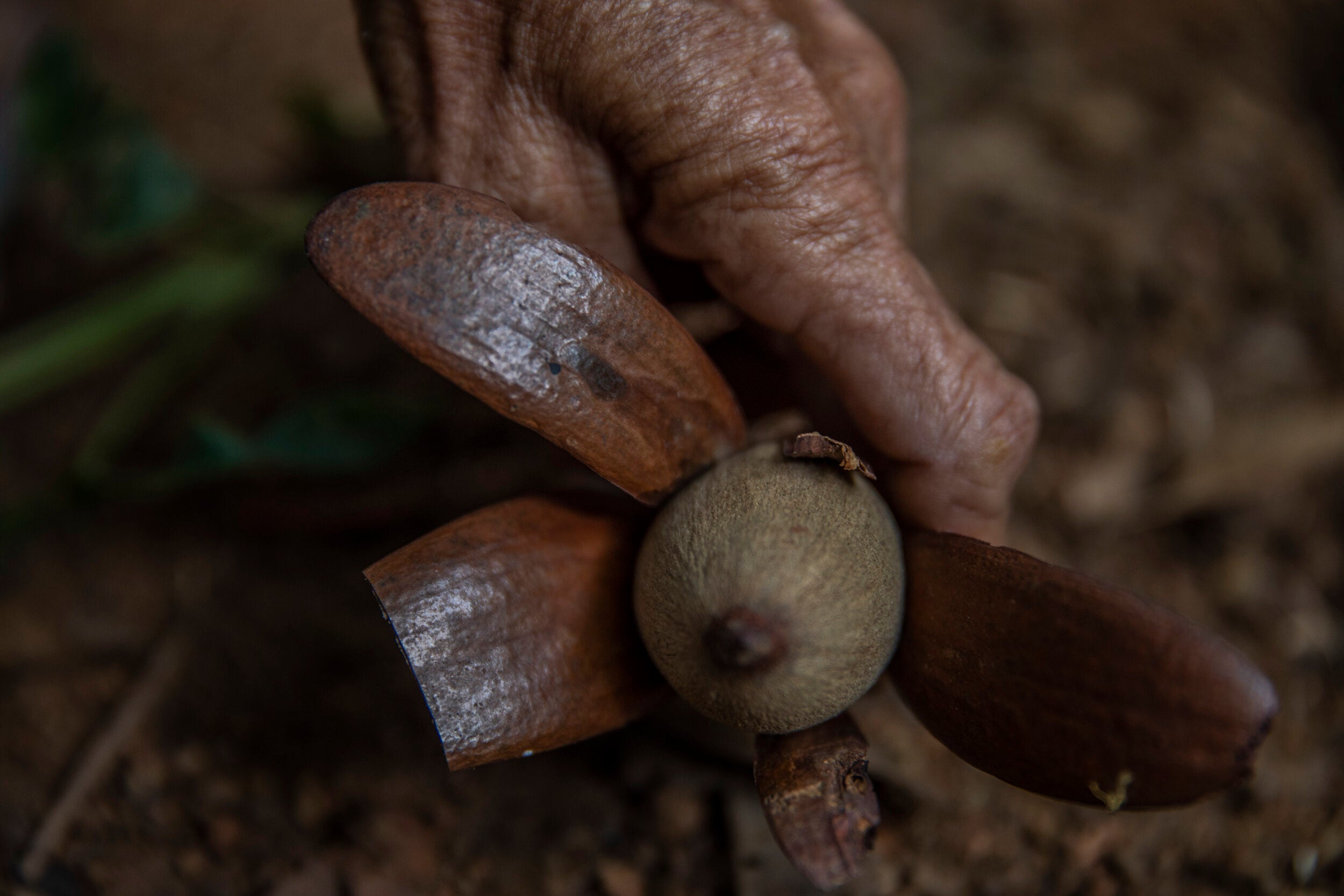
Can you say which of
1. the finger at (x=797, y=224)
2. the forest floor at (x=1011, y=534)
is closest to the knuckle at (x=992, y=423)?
the finger at (x=797, y=224)

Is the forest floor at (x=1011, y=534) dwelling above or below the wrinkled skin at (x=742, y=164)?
below

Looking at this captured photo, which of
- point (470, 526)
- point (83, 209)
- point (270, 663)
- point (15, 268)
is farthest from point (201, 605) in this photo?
point (15, 268)

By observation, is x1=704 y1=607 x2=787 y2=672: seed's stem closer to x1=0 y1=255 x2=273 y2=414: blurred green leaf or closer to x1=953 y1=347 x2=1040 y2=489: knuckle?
x1=953 y1=347 x2=1040 y2=489: knuckle

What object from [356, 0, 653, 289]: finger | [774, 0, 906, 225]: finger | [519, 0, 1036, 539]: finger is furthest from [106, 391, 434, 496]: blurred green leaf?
[774, 0, 906, 225]: finger

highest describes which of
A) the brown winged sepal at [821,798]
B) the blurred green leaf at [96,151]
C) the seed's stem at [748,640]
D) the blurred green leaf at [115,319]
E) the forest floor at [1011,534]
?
the blurred green leaf at [96,151]

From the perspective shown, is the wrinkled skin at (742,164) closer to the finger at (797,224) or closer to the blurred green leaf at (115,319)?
the finger at (797,224)

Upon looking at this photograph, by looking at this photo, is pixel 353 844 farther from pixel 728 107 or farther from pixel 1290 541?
pixel 1290 541
